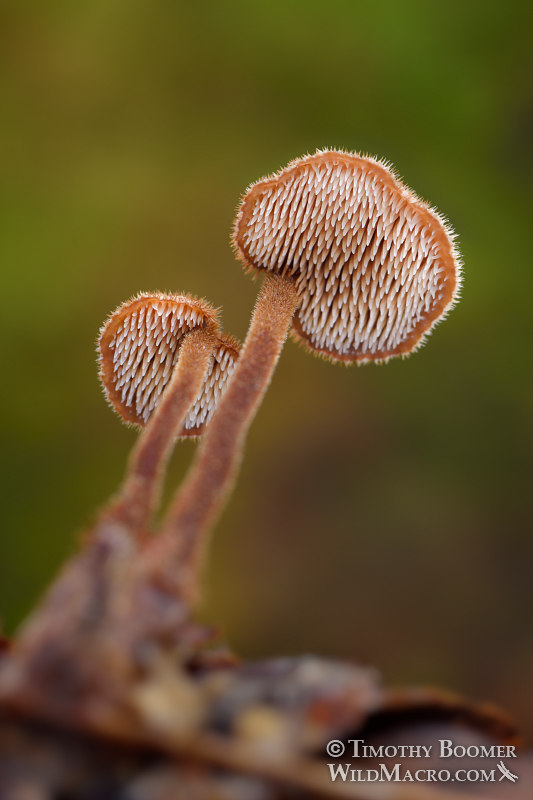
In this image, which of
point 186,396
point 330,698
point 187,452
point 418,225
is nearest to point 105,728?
point 330,698

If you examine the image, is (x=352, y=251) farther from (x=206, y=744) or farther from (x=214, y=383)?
(x=206, y=744)

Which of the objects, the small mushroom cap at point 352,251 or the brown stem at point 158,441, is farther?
the small mushroom cap at point 352,251

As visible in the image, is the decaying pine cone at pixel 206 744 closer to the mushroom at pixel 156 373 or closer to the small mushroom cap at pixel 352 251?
the mushroom at pixel 156 373

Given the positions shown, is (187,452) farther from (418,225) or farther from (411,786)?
(411,786)

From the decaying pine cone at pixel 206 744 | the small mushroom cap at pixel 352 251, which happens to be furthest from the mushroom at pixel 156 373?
the decaying pine cone at pixel 206 744

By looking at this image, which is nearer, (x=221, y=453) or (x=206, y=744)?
(x=206, y=744)

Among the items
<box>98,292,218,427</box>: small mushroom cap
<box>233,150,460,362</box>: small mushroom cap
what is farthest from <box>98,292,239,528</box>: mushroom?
<box>233,150,460,362</box>: small mushroom cap

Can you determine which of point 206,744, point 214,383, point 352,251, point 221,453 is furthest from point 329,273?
point 206,744

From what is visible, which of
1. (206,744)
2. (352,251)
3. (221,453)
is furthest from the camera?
(352,251)

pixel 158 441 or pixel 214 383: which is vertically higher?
pixel 214 383
